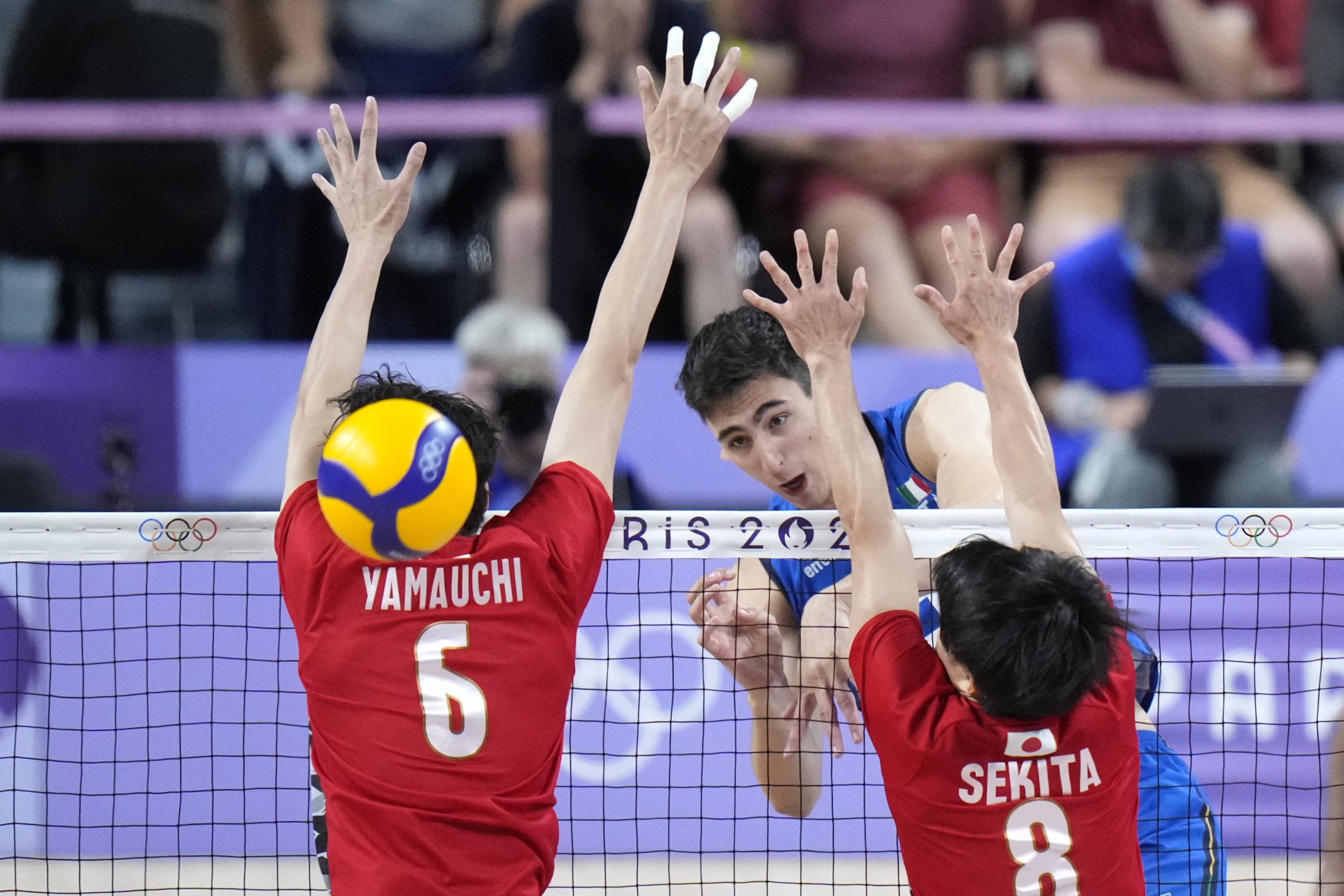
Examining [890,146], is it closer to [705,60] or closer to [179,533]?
[705,60]

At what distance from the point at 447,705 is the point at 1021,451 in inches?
52.6

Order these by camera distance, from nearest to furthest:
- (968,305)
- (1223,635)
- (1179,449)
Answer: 1. (968,305)
2. (1223,635)
3. (1179,449)

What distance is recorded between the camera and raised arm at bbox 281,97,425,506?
3.07 m

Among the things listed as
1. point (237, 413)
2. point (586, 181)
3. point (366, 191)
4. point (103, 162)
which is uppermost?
point (103, 162)

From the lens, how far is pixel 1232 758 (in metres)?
5.56

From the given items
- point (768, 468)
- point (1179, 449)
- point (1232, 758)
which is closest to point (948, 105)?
point (1179, 449)

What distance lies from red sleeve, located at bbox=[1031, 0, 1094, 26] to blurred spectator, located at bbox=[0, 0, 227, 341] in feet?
14.3

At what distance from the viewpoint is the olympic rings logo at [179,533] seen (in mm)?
3637

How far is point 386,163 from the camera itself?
737 centimetres

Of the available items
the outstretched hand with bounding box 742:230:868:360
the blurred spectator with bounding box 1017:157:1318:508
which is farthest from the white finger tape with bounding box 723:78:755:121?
the blurred spectator with bounding box 1017:157:1318:508

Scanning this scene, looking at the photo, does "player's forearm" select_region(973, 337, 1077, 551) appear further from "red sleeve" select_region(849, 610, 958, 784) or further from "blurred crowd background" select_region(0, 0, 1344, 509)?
"blurred crowd background" select_region(0, 0, 1344, 509)

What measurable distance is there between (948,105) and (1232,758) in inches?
136

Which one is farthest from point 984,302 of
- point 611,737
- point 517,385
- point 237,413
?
point 237,413

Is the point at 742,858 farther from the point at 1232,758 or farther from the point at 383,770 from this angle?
the point at 383,770
